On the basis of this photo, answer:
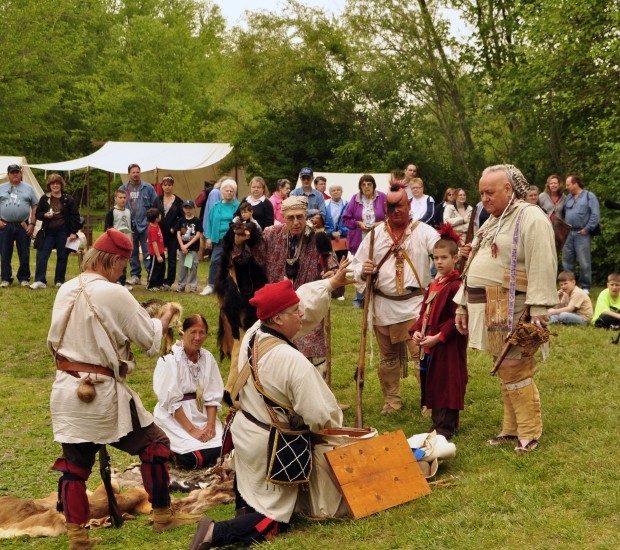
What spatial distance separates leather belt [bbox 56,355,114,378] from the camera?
17.1 feet

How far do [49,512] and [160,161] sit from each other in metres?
16.9

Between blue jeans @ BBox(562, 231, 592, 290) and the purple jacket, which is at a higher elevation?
the purple jacket

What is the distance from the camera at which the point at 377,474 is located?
5363 millimetres

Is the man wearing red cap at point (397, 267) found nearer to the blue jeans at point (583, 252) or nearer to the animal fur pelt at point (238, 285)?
the animal fur pelt at point (238, 285)

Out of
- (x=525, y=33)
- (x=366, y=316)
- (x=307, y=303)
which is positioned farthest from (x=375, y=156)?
(x=307, y=303)

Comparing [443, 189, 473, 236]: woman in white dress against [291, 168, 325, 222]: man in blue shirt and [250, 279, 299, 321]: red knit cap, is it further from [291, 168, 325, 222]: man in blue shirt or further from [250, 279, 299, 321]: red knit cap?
[250, 279, 299, 321]: red knit cap

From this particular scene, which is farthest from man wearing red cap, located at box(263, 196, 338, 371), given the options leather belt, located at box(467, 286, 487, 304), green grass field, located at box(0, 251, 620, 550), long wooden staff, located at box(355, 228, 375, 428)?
leather belt, located at box(467, 286, 487, 304)

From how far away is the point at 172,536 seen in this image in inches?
214

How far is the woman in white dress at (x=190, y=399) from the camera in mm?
7113

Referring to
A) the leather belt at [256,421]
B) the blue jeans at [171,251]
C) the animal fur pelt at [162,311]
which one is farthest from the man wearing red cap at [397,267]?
the blue jeans at [171,251]

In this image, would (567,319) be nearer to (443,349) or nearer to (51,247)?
(443,349)

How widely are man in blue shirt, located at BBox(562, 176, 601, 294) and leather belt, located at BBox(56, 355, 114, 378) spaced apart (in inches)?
395

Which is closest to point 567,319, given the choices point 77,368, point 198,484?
point 198,484

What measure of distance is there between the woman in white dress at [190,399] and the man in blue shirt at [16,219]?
7.52 m
